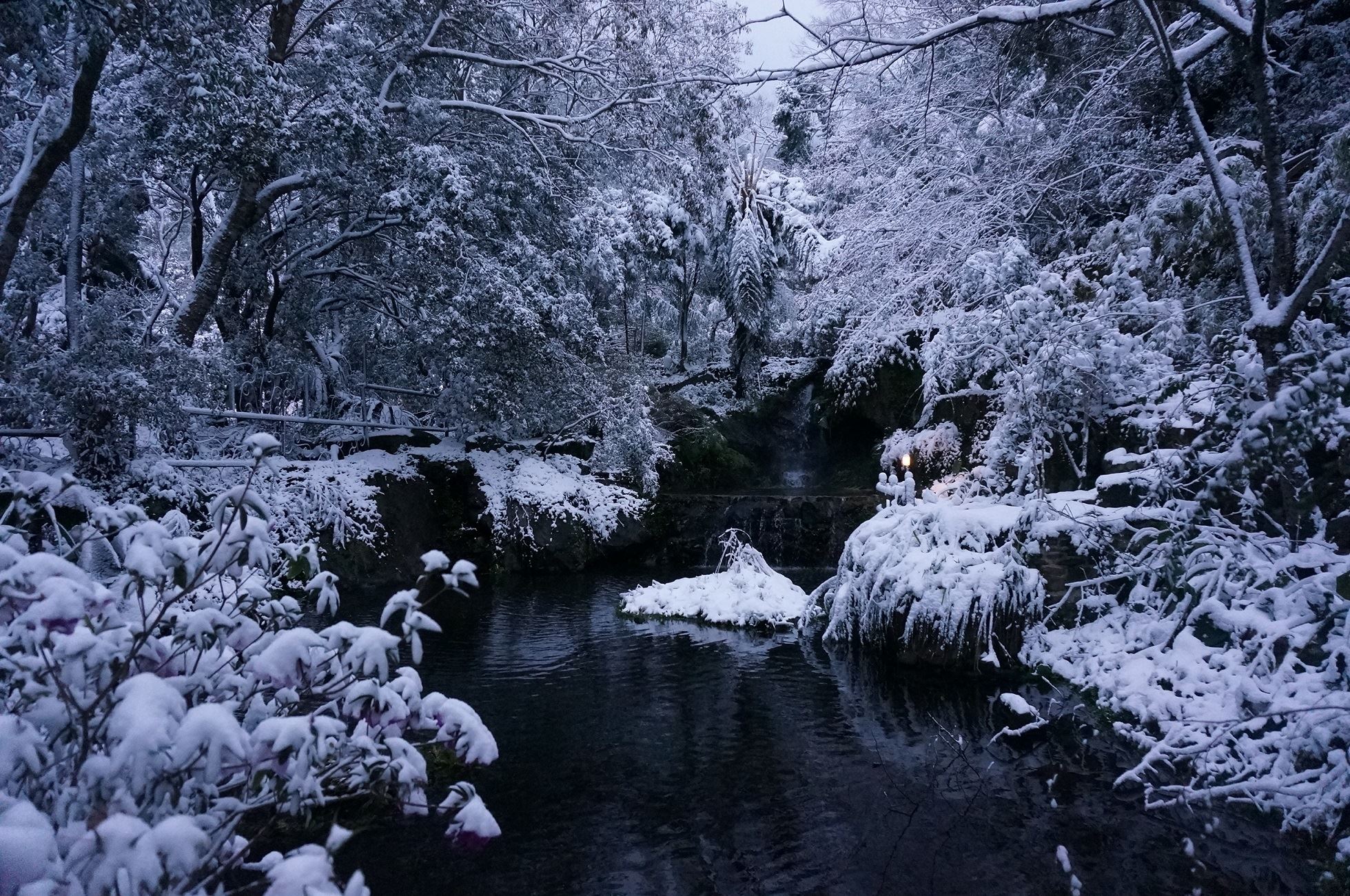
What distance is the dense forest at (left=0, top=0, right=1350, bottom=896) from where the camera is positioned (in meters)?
2.46

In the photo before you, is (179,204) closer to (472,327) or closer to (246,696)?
(472,327)

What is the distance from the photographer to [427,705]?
8.40ft

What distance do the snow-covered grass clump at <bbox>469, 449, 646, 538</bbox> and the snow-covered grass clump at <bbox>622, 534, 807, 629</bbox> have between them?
4.33m

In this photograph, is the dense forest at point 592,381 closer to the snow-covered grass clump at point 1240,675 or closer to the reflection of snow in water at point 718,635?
the snow-covered grass clump at point 1240,675

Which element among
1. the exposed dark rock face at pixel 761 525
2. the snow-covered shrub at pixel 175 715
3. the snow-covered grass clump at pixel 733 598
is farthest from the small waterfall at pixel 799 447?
the snow-covered shrub at pixel 175 715

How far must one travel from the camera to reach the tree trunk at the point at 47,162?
861 cm

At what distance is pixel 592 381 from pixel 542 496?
2784mm

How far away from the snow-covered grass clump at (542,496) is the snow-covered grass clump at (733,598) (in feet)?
14.2

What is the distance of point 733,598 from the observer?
37.8ft

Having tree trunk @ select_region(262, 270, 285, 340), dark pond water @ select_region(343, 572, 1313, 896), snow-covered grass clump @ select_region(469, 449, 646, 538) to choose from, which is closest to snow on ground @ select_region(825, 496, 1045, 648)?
dark pond water @ select_region(343, 572, 1313, 896)

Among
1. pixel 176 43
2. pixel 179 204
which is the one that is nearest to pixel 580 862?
pixel 176 43

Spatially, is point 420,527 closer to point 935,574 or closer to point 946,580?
point 935,574

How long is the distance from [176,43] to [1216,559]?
36.1 feet

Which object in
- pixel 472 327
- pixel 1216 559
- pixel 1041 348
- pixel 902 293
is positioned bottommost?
pixel 1216 559
